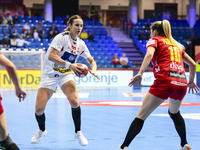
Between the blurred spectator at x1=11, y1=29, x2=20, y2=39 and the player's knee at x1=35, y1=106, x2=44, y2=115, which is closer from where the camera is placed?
the player's knee at x1=35, y1=106, x2=44, y2=115

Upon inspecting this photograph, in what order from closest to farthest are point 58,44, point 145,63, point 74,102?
1. point 145,63
2. point 58,44
3. point 74,102

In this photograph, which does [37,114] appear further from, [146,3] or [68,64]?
[146,3]

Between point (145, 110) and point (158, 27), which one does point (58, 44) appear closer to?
point (158, 27)

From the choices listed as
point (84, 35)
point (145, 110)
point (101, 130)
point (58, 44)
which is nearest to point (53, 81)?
point (58, 44)

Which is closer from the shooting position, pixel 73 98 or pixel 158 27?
pixel 158 27

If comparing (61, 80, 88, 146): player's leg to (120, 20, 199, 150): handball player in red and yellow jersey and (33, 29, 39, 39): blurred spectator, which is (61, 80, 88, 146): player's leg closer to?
(120, 20, 199, 150): handball player in red and yellow jersey

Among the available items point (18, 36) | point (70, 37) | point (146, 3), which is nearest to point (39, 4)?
point (146, 3)

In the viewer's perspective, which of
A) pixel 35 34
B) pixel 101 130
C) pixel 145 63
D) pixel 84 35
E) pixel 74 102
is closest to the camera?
pixel 145 63

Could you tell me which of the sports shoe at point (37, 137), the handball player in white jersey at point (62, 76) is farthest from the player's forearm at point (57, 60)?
the sports shoe at point (37, 137)

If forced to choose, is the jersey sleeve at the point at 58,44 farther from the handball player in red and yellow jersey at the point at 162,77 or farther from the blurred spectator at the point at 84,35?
the blurred spectator at the point at 84,35

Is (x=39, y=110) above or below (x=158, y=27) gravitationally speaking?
below

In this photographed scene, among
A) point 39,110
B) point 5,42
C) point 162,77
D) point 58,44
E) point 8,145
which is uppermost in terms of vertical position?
point 5,42

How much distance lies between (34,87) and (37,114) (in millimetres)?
10911

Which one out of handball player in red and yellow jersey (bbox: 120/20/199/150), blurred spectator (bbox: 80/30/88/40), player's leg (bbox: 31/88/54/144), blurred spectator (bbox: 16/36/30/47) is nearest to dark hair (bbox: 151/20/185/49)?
handball player in red and yellow jersey (bbox: 120/20/199/150)
